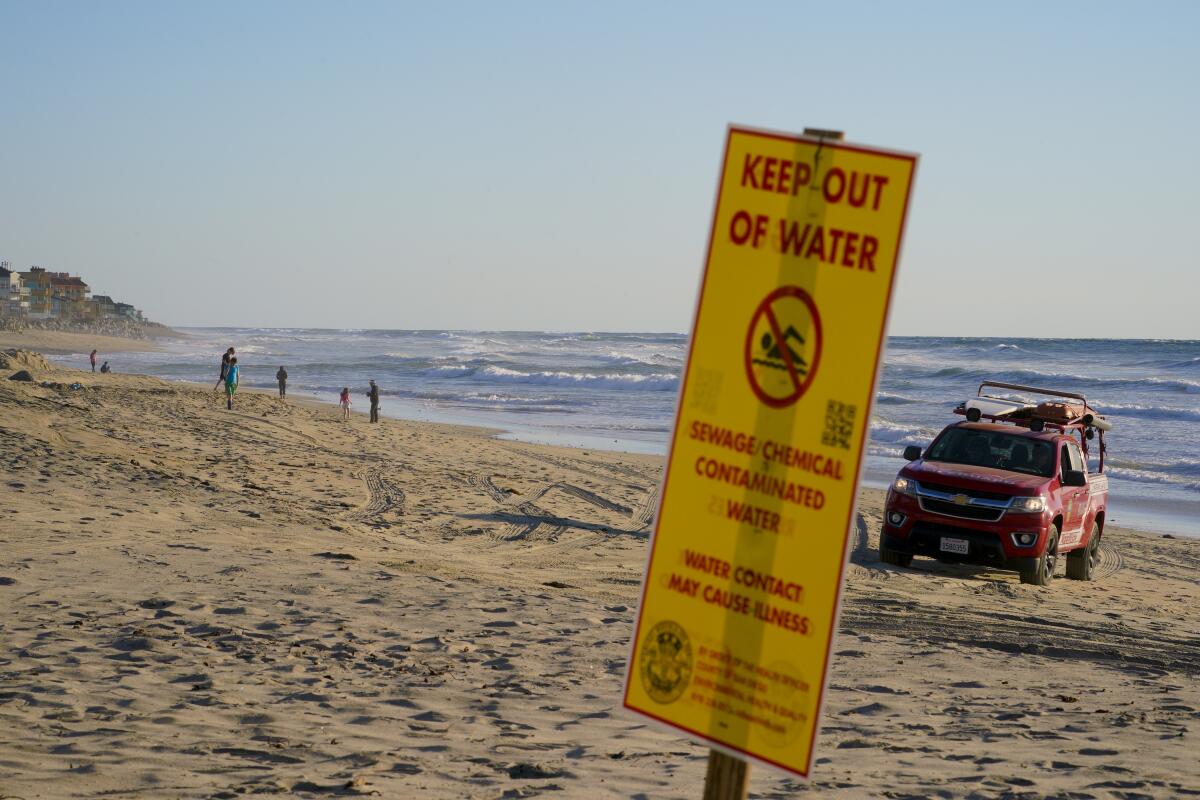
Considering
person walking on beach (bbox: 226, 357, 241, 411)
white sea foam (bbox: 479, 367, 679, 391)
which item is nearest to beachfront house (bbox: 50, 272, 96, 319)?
white sea foam (bbox: 479, 367, 679, 391)

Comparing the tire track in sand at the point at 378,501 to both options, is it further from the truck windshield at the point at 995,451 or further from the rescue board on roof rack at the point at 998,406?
the rescue board on roof rack at the point at 998,406

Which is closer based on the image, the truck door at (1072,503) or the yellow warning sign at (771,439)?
the yellow warning sign at (771,439)

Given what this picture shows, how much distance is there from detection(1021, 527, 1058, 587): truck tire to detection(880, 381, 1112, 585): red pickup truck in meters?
0.01

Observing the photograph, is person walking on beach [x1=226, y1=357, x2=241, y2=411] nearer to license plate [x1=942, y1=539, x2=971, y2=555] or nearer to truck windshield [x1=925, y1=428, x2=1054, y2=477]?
truck windshield [x1=925, y1=428, x2=1054, y2=477]

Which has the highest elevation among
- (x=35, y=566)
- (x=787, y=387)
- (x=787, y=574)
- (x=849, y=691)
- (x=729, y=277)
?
(x=729, y=277)

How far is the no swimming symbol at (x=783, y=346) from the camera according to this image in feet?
8.32

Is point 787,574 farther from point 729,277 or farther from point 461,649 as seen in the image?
point 461,649

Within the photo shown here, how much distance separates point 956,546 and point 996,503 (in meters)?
0.67

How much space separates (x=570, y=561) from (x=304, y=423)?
53.3 feet

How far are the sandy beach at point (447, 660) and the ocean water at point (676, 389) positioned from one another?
Result: 202 inches

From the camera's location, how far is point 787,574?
255 cm

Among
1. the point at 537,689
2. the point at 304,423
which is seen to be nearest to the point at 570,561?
the point at 537,689

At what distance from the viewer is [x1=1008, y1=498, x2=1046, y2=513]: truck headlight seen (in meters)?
12.9

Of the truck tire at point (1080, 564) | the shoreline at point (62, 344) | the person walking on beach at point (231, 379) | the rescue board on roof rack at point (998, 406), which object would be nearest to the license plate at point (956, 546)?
the truck tire at point (1080, 564)
